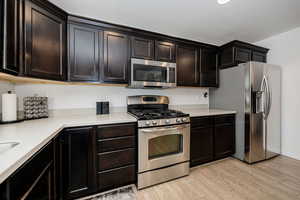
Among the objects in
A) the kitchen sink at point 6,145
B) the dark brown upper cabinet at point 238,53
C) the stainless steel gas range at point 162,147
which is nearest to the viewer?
the kitchen sink at point 6,145

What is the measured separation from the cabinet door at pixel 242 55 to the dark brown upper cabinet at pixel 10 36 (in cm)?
325

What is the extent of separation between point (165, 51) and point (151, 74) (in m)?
0.55

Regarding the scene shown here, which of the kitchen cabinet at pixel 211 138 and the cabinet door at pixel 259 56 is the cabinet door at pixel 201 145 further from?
the cabinet door at pixel 259 56

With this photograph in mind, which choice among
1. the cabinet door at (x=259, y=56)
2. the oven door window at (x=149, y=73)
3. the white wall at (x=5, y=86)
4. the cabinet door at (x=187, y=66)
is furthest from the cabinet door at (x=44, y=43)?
the cabinet door at (x=259, y=56)

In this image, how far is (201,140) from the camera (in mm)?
2217

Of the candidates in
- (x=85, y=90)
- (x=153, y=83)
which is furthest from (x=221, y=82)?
(x=85, y=90)

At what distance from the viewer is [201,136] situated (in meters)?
2.21

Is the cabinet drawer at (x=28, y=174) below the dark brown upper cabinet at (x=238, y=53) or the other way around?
below

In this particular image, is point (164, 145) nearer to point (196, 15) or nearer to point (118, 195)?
point (118, 195)

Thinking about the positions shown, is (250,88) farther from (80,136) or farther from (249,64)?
(80,136)

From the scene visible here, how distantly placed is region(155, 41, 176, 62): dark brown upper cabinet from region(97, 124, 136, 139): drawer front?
128cm

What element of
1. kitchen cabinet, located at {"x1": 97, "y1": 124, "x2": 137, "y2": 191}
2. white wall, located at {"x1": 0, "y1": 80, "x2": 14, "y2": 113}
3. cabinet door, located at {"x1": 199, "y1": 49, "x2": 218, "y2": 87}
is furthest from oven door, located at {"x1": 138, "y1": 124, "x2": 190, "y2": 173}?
white wall, located at {"x1": 0, "y1": 80, "x2": 14, "y2": 113}

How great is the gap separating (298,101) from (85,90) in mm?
3872

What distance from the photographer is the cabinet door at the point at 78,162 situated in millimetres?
1429
